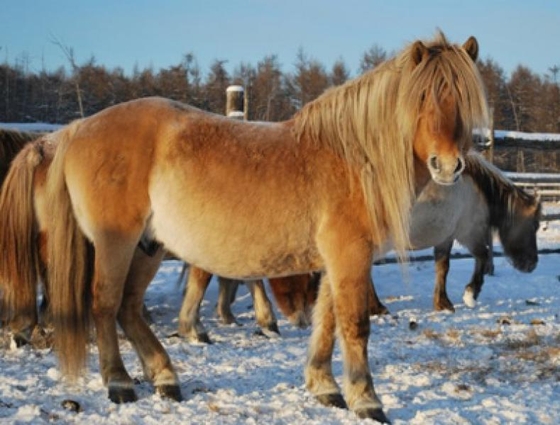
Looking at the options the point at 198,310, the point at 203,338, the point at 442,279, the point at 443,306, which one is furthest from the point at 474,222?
the point at 203,338

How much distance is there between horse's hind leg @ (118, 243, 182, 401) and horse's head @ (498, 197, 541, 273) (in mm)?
5679

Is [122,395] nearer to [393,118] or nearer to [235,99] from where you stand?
[393,118]

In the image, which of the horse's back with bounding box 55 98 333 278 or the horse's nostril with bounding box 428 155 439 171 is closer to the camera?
the horse's nostril with bounding box 428 155 439 171

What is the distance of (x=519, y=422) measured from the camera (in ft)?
11.9

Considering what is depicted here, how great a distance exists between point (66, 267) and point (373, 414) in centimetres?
200

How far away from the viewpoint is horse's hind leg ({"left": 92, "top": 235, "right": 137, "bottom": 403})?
3990mm

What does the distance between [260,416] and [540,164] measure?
18.6 m

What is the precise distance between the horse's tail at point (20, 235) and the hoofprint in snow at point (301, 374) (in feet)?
1.60

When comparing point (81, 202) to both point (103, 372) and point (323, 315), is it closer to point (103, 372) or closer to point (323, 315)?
point (103, 372)

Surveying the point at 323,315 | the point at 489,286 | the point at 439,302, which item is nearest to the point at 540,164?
the point at 489,286

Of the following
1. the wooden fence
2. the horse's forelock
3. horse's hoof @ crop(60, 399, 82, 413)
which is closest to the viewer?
A: horse's hoof @ crop(60, 399, 82, 413)

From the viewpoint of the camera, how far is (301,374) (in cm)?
466

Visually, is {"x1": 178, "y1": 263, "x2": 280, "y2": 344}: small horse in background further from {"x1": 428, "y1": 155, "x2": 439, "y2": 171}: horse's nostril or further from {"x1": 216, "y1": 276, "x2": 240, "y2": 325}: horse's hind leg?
{"x1": 428, "y1": 155, "x2": 439, "y2": 171}: horse's nostril

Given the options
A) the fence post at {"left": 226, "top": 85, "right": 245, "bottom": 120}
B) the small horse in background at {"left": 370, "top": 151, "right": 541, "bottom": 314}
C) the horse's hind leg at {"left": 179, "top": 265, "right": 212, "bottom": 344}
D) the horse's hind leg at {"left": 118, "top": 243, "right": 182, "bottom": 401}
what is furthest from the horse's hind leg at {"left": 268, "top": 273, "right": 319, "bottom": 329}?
the fence post at {"left": 226, "top": 85, "right": 245, "bottom": 120}
